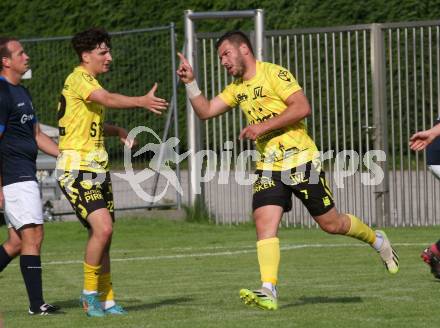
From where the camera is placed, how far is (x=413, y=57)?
16.2 m

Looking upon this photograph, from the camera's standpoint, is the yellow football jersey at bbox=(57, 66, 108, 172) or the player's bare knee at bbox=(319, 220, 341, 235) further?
the player's bare knee at bbox=(319, 220, 341, 235)

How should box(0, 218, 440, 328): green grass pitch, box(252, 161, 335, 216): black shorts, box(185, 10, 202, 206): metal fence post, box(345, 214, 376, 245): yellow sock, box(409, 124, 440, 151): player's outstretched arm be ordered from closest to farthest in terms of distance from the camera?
box(409, 124, 440, 151): player's outstretched arm
box(0, 218, 440, 328): green grass pitch
box(252, 161, 335, 216): black shorts
box(345, 214, 376, 245): yellow sock
box(185, 10, 202, 206): metal fence post

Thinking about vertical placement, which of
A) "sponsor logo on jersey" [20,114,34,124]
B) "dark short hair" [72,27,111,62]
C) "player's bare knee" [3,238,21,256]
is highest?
"dark short hair" [72,27,111,62]

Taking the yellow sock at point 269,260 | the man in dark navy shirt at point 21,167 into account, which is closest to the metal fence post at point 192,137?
the man in dark navy shirt at point 21,167

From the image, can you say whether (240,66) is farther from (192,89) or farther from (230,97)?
(192,89)

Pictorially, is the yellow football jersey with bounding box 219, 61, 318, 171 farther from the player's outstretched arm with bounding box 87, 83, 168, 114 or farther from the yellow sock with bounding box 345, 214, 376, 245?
the player's outstretched arm with bounding box 87, 83, 168, 114

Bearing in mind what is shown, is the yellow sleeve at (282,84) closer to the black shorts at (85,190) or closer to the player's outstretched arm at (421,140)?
the player's outstretched arm at (421,140)

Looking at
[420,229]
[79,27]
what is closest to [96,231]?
[420,229]

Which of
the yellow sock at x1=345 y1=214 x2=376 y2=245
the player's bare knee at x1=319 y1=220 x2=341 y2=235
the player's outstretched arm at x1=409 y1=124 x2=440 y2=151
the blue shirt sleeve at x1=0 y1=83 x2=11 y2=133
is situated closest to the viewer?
the player's outstretched arm at x1=409 y1=124 x2=440 y2=151

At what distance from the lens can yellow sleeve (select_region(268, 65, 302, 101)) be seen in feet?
31.3

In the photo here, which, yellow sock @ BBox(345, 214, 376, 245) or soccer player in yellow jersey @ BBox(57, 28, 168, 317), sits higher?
soccer player in yellow jersey @ BBox(57, 28, 168, 317)

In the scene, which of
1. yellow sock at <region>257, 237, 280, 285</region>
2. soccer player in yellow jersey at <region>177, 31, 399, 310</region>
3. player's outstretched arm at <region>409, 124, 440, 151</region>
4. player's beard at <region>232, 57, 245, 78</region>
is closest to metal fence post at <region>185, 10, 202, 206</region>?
soccer player in yellow jersey at <region>177, 31, 399, 310</region>

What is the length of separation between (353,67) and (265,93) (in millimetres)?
7500

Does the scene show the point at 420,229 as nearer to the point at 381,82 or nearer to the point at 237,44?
the point at 381,82
